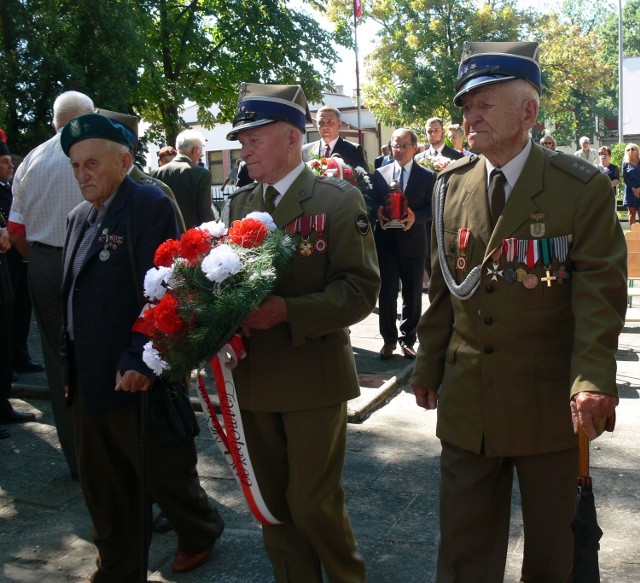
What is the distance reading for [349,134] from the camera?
4244cm

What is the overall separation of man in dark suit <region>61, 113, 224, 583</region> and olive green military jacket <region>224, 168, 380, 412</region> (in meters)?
0.49

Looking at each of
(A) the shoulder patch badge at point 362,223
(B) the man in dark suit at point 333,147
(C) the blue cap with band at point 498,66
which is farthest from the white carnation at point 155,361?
(B) the man in dark suit at point 333,147

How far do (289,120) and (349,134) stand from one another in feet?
130

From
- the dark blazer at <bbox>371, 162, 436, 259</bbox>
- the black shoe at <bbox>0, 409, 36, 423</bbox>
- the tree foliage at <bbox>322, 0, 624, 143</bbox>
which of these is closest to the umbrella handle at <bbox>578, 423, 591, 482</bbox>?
the black shoe at <bbox>0, 409, 36, 423</bbox>

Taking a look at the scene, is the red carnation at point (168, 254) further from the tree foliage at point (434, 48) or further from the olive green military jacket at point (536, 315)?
the tree foliage at point (434, 48)

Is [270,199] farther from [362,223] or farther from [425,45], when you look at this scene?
[425,45]

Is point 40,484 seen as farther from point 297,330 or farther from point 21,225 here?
point 297,330

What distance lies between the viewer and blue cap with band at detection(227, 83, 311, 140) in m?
3.33

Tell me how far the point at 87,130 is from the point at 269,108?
839 mm

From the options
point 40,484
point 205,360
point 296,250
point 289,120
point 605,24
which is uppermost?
point 605,24

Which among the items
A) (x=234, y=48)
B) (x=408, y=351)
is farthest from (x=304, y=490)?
(x=234, y=48)

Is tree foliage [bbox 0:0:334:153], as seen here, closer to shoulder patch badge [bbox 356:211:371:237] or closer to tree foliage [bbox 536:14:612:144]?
shoulder patch badge [bbox 356:211:371:237]

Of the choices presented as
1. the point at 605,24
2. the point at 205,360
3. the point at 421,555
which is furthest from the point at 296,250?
the point at 605,24

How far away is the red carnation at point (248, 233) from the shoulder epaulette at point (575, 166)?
40.9 inches
